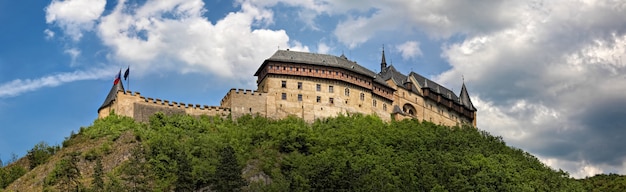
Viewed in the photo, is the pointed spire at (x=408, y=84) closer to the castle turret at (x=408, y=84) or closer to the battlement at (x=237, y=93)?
the castle turret at (x=408, y=84)

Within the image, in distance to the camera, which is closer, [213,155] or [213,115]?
[213,155]

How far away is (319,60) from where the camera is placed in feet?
310

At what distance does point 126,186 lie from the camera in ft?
205

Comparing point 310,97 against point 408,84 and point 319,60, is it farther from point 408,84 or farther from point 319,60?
point 408,84

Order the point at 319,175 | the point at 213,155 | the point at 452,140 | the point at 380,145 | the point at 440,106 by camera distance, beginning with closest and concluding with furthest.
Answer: the point at 319,175
the point at 213,155
the point at 380,145
the point at 452,140
the point at 440,106

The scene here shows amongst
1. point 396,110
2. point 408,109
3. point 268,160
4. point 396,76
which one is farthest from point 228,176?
point 396,76

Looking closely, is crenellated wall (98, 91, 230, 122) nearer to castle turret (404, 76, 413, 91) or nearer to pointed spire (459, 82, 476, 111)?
castle turret (404, 76, 413, 91)

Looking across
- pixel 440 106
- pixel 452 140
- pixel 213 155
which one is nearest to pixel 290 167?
pixel 213 155

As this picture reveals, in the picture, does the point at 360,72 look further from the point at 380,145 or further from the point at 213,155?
the point at 213,155

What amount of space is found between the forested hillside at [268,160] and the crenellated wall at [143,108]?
1.26m

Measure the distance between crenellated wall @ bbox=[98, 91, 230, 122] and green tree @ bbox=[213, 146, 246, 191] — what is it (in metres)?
20.1

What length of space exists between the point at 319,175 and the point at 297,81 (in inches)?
1022

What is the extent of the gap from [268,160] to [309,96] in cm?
1865

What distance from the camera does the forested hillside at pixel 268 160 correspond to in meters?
66.3
